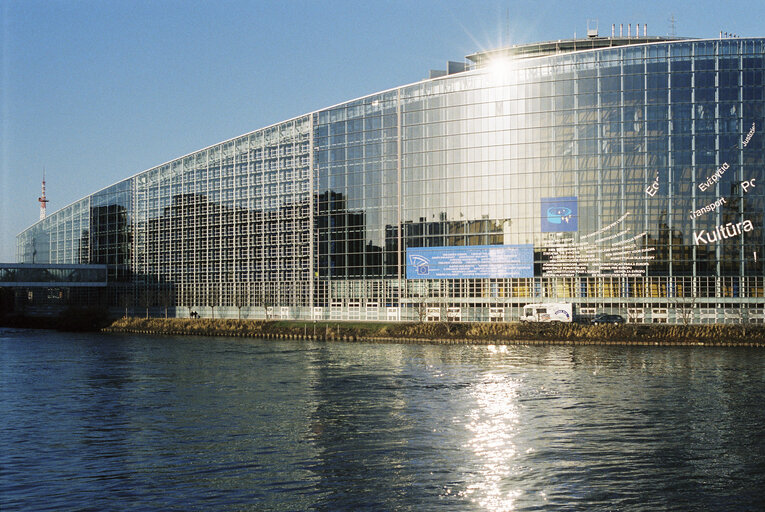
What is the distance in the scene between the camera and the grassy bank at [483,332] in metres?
90.6

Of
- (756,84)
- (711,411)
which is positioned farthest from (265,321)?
(711,411)

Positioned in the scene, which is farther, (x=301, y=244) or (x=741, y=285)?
(x=301, y=244)

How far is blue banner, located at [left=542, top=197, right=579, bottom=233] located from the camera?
11088 centimetres

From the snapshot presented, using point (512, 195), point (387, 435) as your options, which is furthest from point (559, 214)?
point (387, 435)

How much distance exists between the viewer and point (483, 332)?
10012 cm

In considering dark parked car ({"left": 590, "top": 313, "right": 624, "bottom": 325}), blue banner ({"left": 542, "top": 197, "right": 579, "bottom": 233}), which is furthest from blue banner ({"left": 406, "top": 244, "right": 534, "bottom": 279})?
dark parked car ({"left": 590, "top": 313, "right": 624, "bottom": 325})

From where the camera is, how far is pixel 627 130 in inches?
4252

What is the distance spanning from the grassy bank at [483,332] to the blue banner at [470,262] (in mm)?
10478

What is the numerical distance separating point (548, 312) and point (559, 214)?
14.6 metres

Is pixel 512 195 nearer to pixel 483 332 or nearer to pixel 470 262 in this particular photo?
pixel 470 262

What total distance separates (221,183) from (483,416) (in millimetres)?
104033

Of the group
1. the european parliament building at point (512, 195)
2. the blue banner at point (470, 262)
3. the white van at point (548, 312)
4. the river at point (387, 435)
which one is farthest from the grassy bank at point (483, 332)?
the river at point (387, 435)

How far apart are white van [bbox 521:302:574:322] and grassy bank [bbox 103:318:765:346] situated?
568 centimetres

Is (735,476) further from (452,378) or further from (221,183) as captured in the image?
(221,183)
